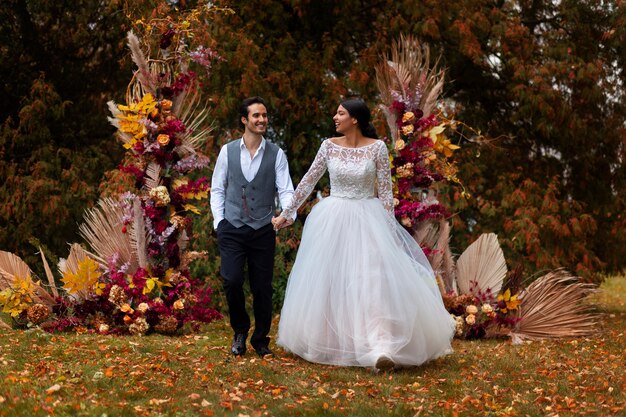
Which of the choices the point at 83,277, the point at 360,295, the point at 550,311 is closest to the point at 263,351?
the point at 360,295

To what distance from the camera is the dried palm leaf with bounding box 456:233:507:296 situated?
931 centimetres

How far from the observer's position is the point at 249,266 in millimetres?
7020

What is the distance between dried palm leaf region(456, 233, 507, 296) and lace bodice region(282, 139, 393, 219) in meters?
2.59

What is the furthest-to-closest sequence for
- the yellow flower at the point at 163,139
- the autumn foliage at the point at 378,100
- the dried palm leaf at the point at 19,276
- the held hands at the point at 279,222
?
the autumn foliage at the point at 378,100
the dried palm leaf at the point at 19,276
the yellow flower at the point at 163,139
the held hands at the point at 279,222

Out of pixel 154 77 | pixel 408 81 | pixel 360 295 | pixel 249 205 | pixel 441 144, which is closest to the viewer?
pixel 360 295

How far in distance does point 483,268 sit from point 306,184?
120 inches

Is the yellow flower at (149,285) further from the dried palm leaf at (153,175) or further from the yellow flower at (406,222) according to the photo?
the yellow flower at (406,222)

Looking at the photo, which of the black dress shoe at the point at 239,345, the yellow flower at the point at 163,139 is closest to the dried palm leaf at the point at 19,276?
the yellow flower at the point at 163,139

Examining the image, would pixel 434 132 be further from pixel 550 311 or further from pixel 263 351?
pixel 263 351

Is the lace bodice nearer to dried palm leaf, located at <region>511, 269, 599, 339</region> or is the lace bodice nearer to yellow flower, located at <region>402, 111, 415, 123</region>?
yellow flower, located at <region>402, 111, 415, 123</region>

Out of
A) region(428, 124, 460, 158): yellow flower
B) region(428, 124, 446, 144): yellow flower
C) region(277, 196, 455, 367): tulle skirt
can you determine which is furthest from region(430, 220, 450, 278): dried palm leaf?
region(277, 196, 455, 367): tulle skirt

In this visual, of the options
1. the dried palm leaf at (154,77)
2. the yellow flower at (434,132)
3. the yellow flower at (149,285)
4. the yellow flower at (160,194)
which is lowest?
the yellow flower at (149,285)

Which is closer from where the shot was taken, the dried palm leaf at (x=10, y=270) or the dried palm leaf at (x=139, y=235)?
the dried palm leaf at (x=139, y=235)

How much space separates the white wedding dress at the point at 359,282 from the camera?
660 centimetres
